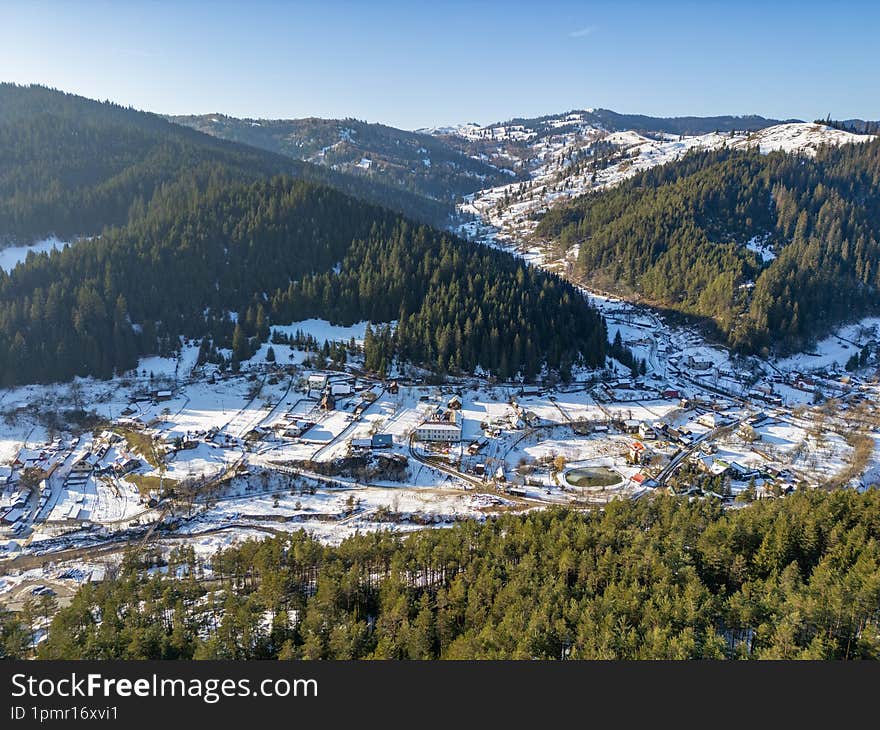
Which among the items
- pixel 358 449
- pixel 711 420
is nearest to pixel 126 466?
pixel 358 449

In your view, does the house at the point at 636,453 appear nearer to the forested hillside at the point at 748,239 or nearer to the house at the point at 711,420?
the house at the point at 711,420

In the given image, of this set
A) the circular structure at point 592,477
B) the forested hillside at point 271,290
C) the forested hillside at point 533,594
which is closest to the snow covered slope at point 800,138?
the forested hillside at point 271,290

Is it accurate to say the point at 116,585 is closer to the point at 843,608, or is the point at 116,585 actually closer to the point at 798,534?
the point at 843,608

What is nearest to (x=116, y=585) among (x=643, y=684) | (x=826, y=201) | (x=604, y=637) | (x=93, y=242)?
(x=604, y=637)

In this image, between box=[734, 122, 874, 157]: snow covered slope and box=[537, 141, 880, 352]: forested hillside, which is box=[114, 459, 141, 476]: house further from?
box=[734, 122, 874, 157]: snow covered slope

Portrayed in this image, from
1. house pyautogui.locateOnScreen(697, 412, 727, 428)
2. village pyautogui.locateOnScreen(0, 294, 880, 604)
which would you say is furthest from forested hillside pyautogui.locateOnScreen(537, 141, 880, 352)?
house pyautogui.locateOnScreen(697, 412, 727, 428)

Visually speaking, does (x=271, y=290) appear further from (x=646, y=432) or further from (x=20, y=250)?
(x=646, y=432)
